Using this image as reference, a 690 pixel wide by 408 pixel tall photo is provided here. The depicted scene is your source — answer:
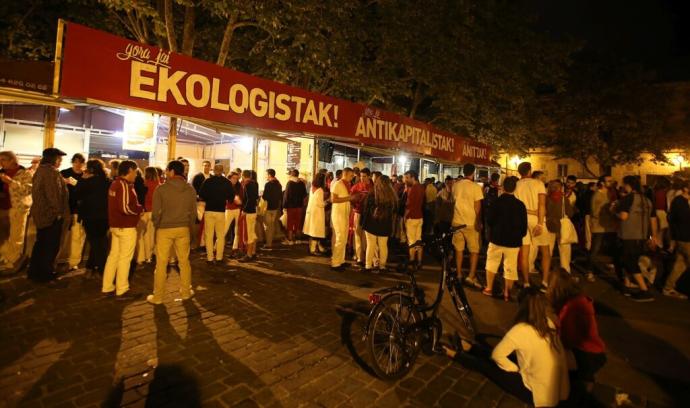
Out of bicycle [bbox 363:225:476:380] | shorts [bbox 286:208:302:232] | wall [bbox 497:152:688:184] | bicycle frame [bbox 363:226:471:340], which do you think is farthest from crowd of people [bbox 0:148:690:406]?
wall [bbox 497:152:688:184]

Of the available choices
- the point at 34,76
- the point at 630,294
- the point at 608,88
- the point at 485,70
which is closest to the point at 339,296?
the point at 630,294

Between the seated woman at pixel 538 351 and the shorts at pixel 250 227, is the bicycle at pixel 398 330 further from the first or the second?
the shorts at pixel 250 227

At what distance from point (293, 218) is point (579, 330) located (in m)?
7.61

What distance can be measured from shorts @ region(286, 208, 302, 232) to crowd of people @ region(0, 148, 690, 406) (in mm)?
729

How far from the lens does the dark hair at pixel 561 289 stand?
10.6ft

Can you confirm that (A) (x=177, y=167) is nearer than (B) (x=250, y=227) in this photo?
Yes

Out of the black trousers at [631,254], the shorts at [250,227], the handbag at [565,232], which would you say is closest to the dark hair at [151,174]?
the shorts at [250,227]

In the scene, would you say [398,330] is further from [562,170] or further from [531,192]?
[562,170]

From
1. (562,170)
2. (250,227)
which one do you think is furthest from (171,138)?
(562,170)

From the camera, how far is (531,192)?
20.8ft

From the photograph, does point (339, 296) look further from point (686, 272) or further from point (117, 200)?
point (686, 272)

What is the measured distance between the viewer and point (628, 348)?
4.44 metres

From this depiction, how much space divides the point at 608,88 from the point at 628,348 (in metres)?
33.0

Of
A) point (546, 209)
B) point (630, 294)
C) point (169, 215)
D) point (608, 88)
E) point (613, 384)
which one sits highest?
point (608, 88)
